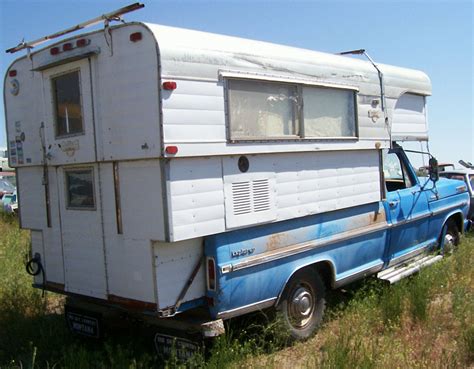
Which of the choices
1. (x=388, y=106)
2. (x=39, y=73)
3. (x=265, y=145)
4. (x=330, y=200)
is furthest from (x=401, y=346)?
(x=39, y=73)

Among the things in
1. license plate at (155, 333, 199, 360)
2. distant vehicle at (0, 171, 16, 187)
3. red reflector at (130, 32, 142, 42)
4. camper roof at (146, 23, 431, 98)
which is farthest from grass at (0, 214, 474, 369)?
distant vehicle at (0, 171, 16, 187)

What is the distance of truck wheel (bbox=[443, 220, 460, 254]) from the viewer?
7588 millimetres

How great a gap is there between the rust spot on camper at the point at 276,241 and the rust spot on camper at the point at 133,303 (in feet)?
3.81

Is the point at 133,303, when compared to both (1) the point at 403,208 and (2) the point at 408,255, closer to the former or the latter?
(1) the point at 403,208

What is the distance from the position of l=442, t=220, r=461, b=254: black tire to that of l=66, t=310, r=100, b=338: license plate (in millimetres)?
5128

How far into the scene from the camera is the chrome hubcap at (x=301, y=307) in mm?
4949

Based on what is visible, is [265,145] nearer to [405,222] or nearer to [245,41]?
[245,41]

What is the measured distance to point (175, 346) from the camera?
4.20m

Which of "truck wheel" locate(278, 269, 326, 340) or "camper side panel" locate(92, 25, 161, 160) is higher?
"camper side panel" locate(92, 25, 161, 160)

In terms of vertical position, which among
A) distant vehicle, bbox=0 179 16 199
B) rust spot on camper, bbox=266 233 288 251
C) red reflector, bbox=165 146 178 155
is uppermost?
red reflector, bbox=165 146 178 155

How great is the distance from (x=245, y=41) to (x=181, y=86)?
985 millimetres

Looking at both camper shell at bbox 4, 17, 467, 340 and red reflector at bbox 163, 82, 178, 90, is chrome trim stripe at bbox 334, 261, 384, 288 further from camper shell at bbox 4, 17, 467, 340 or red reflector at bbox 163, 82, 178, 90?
red reflector at bbox 163, 82, 178, 90

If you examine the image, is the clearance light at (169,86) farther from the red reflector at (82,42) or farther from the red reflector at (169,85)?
the red reflector at (82,42)

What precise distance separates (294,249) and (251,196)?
0.73 meters
